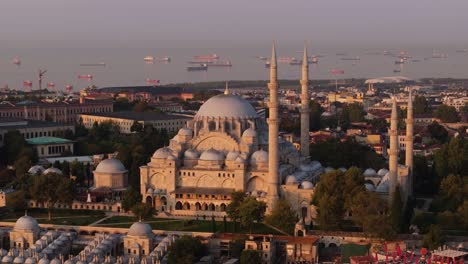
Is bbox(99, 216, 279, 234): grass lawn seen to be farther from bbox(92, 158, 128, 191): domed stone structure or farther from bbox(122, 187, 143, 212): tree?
bbox(92, 158, 128, 191): domed stone structure

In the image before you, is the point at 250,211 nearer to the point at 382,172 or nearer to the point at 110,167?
the point at 110,167

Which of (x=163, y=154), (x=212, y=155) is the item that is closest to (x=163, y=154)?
(x=163, y=154)

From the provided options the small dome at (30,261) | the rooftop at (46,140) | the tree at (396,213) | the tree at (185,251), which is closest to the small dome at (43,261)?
the small dome at (30,261)

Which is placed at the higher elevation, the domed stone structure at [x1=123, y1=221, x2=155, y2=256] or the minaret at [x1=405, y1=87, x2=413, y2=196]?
the minaret at [x1=405, y1=87, x2=413, y2=196]

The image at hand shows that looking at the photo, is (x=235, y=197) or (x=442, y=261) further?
(x=235, y=197)

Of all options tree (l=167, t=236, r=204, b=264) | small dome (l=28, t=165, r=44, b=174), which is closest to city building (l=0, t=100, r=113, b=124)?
small dome (l=28, t=165, r=44, b=174)

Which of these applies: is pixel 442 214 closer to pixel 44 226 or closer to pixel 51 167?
pixel 44 226

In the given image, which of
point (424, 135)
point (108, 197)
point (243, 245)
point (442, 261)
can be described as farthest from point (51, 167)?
point (424, 135)
